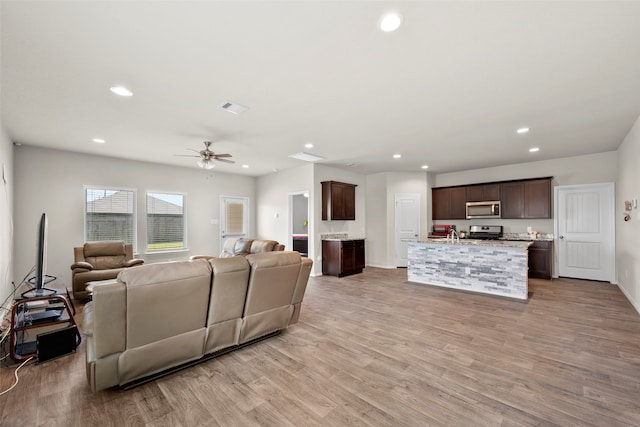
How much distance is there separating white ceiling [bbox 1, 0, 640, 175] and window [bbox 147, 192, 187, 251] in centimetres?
217

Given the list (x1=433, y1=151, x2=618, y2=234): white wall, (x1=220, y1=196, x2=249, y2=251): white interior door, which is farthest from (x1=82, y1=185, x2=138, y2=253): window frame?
(x1=433, y1=151, x2=618, y2=234): white wall

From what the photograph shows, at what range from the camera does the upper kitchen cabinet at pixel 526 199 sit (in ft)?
20.4

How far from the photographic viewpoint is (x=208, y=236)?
7.45m

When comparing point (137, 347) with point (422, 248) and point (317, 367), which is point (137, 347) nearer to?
point (317, 367)

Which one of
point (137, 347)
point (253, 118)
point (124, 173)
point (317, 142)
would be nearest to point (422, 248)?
point (317, 142)

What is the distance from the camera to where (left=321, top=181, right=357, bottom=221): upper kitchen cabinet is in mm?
6789

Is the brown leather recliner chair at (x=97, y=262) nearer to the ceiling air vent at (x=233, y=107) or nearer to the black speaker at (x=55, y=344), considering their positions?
the black speaker at (x=55, y=344)

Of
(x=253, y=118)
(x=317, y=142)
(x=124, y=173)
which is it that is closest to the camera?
(x=253, y=118)

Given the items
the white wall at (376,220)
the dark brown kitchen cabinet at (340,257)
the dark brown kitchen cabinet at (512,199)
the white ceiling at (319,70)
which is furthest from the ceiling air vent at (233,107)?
the dark brown kitchen cabinet at (512,199)

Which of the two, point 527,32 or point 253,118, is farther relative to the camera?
point 253,118

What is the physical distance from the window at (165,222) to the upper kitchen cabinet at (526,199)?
8.12 m

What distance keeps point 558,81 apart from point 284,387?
3.86 metres

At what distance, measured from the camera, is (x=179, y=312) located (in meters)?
2.28

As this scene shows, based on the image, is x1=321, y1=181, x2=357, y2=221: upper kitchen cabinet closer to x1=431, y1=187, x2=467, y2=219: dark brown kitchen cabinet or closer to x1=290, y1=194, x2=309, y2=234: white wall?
x1=290, y1=194, x2=309, y2=234: white wall
